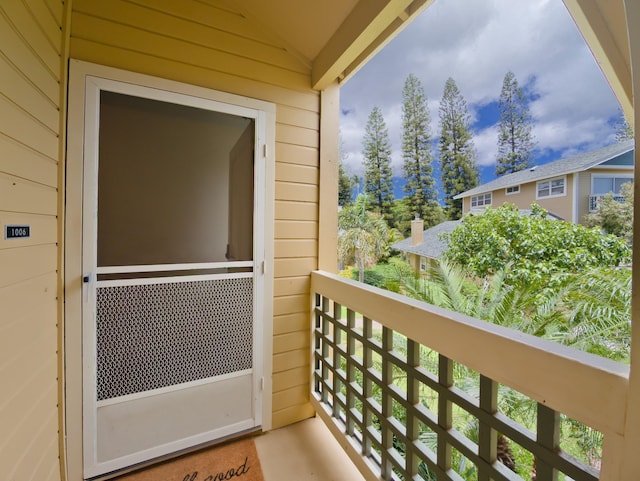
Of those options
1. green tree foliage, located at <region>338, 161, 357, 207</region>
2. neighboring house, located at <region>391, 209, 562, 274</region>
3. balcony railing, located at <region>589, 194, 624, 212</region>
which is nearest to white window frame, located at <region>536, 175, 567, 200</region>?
neighboring house, located at <region>391, 209, 562, 274</region>

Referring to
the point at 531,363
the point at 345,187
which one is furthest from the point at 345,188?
the point at 531,363

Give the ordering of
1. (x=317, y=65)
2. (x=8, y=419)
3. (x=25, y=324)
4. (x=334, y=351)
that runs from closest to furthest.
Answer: (x=8, y=419) → (x=25, y=324) → (x=334, y=351) → (x=317, y=65)

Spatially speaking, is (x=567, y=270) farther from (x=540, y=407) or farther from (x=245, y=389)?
(x=245, y=389)

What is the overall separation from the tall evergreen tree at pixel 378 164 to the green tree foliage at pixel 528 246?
6.68 m

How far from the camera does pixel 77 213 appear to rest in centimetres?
137

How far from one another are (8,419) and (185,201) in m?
1.10

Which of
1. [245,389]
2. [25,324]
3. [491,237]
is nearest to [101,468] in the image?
[245,389]

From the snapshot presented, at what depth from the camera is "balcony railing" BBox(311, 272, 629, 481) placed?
0.63m

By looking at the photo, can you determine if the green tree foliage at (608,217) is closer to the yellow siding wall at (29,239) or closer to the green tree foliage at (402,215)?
the yellow siding wall at (29,239)

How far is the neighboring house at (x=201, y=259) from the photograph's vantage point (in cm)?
97

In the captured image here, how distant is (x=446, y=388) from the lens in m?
1.00

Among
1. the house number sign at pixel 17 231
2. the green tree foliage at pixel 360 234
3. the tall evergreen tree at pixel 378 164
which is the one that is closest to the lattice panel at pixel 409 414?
the house number sign at pixel 17 231

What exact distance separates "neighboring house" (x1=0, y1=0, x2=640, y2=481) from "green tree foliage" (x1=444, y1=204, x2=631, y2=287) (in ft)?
7.90

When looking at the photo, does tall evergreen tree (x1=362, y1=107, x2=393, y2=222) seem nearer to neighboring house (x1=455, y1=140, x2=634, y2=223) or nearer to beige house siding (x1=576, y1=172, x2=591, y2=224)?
neighboring house (x1=455, y1=140, x2=634, y2=223)
